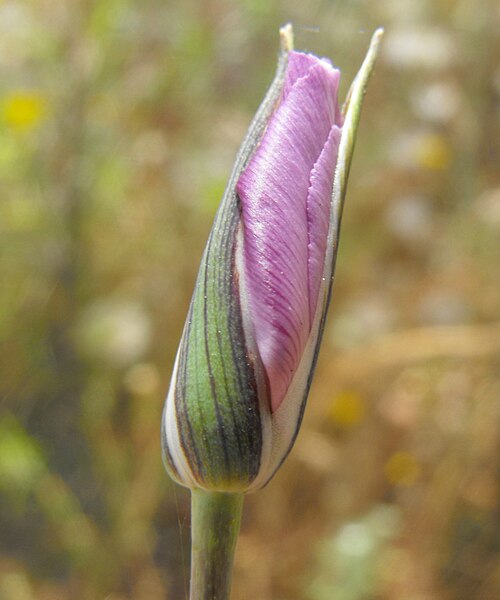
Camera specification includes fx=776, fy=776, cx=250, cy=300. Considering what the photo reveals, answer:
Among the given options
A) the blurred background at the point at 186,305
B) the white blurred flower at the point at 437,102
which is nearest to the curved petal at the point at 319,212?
the blurred background at the point at 186,305

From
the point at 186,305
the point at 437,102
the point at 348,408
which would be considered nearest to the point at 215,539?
the point at 186,305

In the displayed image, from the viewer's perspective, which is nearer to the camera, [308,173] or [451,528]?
[308,173]

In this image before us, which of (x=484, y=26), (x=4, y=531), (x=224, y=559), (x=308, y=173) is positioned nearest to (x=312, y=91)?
(x=308, y=173)

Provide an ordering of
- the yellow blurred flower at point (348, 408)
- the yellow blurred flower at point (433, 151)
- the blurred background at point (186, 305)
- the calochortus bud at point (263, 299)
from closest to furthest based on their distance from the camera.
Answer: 1. the calochortus bud at point (263, 299)
2. the blurred background at point (186, 305)
3. the yellow blurred flower at point (348, 408)
4. the yellow blurred flower at point (433, 151)

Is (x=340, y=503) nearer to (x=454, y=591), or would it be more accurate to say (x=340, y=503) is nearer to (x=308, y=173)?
(x=454, y=591)

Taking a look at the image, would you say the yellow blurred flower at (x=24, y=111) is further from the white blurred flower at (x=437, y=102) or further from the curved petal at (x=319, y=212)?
the curved petal at (x=319, y=212)

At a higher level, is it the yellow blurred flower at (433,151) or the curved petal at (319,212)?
the curved petal at (319,212)

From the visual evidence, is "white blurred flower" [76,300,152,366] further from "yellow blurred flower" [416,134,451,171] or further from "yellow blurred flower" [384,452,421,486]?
"yellow blurred flower" [416,134,451,171]
